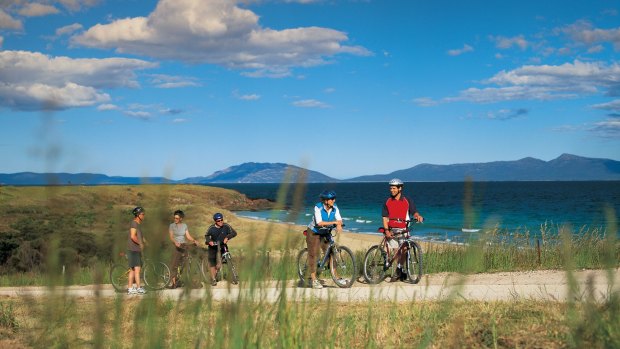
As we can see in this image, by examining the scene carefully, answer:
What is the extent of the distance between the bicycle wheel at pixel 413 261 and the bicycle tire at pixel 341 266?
1.15m

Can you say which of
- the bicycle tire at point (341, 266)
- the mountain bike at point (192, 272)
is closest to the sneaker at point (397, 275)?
the bicycle tire at point (341, 266)

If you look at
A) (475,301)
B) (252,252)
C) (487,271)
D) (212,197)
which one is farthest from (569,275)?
(212,197)

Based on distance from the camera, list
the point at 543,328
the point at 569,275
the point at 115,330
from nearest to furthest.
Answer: the point at 569,275 → the point at 115,330 → the point at 543,328

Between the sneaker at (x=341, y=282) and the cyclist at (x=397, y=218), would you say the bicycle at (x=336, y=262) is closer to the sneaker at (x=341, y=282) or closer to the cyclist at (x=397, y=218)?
the sneaker at (x=341, y=282)

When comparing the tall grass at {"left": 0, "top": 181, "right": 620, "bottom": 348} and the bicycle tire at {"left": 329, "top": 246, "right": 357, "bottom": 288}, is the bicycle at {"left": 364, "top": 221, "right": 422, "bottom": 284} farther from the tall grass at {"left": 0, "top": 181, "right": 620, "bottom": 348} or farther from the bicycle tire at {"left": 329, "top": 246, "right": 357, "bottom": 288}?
the tall grass at {"left": 0, "top": 181, "right": 620, "bottom": 348}

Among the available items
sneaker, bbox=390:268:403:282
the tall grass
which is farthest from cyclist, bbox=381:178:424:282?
the tall grass

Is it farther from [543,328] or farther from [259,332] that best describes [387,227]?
[259,332]

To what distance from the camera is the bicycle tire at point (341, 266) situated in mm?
12945

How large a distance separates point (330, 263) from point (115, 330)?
10.3 m

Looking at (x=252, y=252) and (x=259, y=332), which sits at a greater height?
(x=252, y=252)

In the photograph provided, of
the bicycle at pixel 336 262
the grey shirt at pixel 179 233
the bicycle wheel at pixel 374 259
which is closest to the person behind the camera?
the grey shirt at pixel 179 233

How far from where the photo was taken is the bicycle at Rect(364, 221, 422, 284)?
13477mm

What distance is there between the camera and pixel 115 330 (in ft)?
9.32

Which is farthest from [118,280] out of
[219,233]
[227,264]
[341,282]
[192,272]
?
[219,233]
